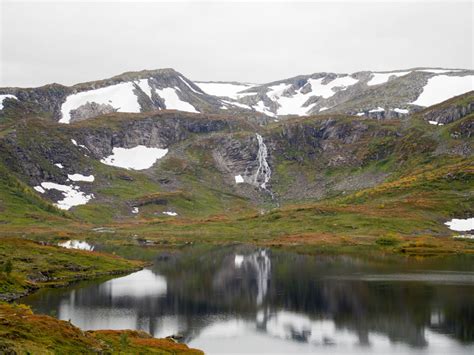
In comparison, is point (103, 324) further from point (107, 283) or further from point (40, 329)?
point (107, 283)

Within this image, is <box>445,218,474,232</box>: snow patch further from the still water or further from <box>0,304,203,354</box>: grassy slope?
<box>0,304,203,354</box>: grassy slope

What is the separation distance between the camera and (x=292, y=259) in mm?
137250

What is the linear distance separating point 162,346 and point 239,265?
72.6 metres

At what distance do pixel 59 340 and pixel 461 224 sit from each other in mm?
170190

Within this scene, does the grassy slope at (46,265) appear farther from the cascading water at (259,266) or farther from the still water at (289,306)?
the cascading water at (259,266)

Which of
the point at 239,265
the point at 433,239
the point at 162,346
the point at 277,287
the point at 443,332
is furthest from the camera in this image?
the point at 433,239

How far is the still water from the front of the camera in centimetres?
6575

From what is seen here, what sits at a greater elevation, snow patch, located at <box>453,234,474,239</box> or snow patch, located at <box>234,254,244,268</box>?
snow patch, located at <box>453,234,474,239</box>

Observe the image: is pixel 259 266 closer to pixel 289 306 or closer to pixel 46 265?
pixel 289 306

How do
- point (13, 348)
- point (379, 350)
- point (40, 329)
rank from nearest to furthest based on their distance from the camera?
point (13, 348), point (40, 329), point (379, 350)

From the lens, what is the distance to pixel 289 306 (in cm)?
8388

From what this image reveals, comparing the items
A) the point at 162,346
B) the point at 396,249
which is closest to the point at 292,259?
the point at 396,249

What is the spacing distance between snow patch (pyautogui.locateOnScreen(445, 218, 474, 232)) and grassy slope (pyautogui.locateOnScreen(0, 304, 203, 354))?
5943 inches

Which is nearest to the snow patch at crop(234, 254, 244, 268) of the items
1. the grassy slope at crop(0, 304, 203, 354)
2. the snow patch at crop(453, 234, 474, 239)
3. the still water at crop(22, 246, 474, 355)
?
the still water at crop(22, 246, 474, 355)
